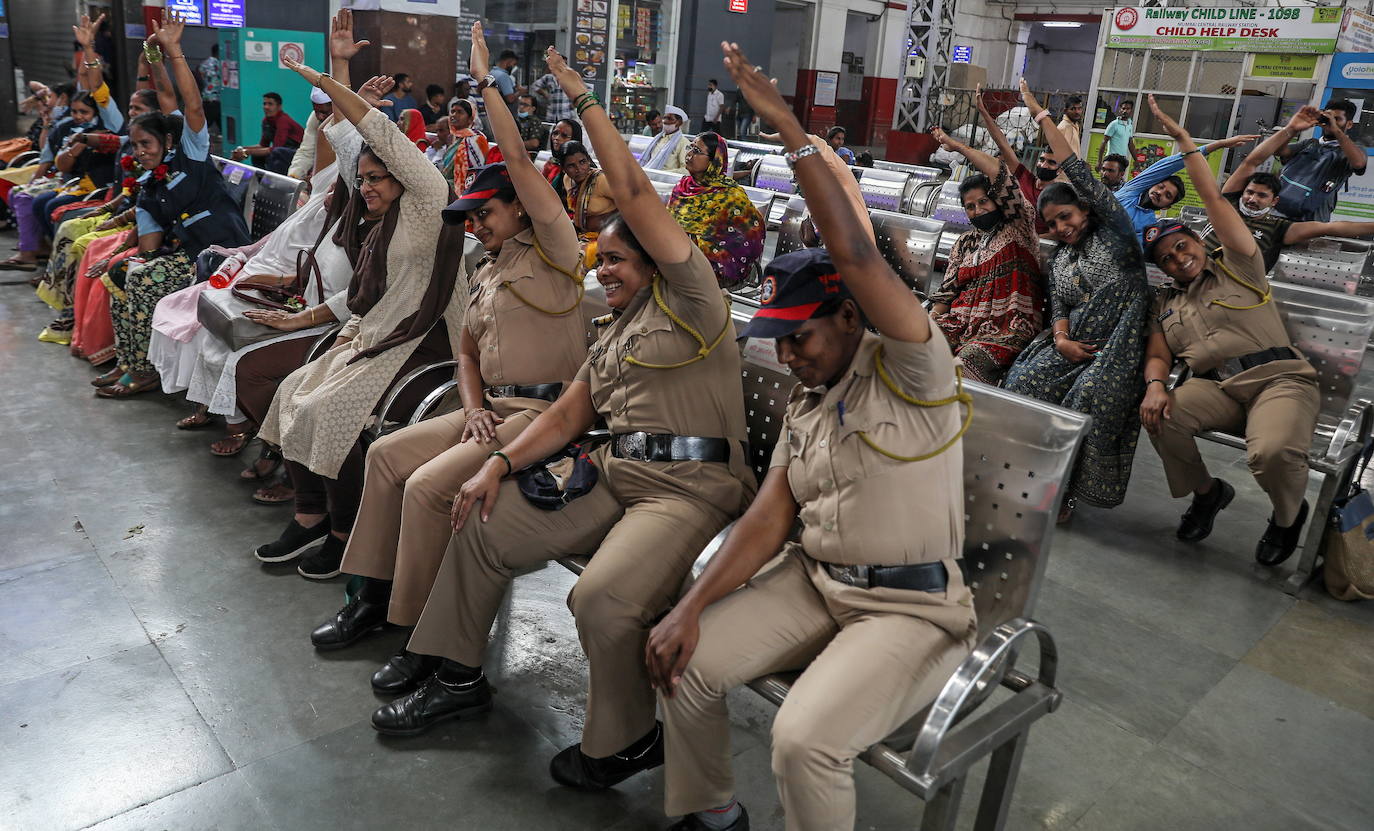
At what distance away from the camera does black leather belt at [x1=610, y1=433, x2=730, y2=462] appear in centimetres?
239

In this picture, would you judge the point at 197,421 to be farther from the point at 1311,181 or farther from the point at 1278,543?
the point at 1311,181

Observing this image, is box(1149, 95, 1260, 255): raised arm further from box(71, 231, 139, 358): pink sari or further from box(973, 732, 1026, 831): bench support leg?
box(71, 231, 139, 358): pink sari

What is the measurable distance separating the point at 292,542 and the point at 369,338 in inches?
29.3

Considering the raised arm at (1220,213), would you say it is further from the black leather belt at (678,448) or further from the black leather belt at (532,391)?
the black leather belt at (532,391)

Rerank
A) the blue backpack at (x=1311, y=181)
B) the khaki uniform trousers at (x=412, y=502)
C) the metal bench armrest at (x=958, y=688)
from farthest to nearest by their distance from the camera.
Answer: the blue backpack at (x=1311, y=181) < the khaki uniform trousers at (x=412, y=502) < the metal bench armrest at (x=958, y=688)

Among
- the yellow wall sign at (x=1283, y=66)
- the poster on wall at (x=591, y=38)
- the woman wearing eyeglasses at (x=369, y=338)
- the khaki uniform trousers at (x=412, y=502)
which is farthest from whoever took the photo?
the poster on wall at (x=591, y=38)

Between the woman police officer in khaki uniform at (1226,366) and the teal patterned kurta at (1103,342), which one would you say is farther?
the teal patterned kurta at (1103,342)

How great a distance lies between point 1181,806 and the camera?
7.59 ft

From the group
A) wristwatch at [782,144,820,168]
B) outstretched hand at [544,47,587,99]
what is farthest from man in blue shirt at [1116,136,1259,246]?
wristwatch at [782,144,820,168]

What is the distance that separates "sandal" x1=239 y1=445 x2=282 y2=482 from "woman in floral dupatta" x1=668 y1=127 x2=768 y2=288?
2.28m

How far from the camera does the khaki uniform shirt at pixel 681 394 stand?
7.66ft

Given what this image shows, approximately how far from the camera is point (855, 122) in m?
22.8

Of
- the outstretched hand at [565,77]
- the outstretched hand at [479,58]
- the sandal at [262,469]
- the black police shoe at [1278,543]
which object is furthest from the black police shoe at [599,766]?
the black police shoe at [1278,543]

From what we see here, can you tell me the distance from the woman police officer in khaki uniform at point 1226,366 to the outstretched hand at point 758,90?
2.28 meters
